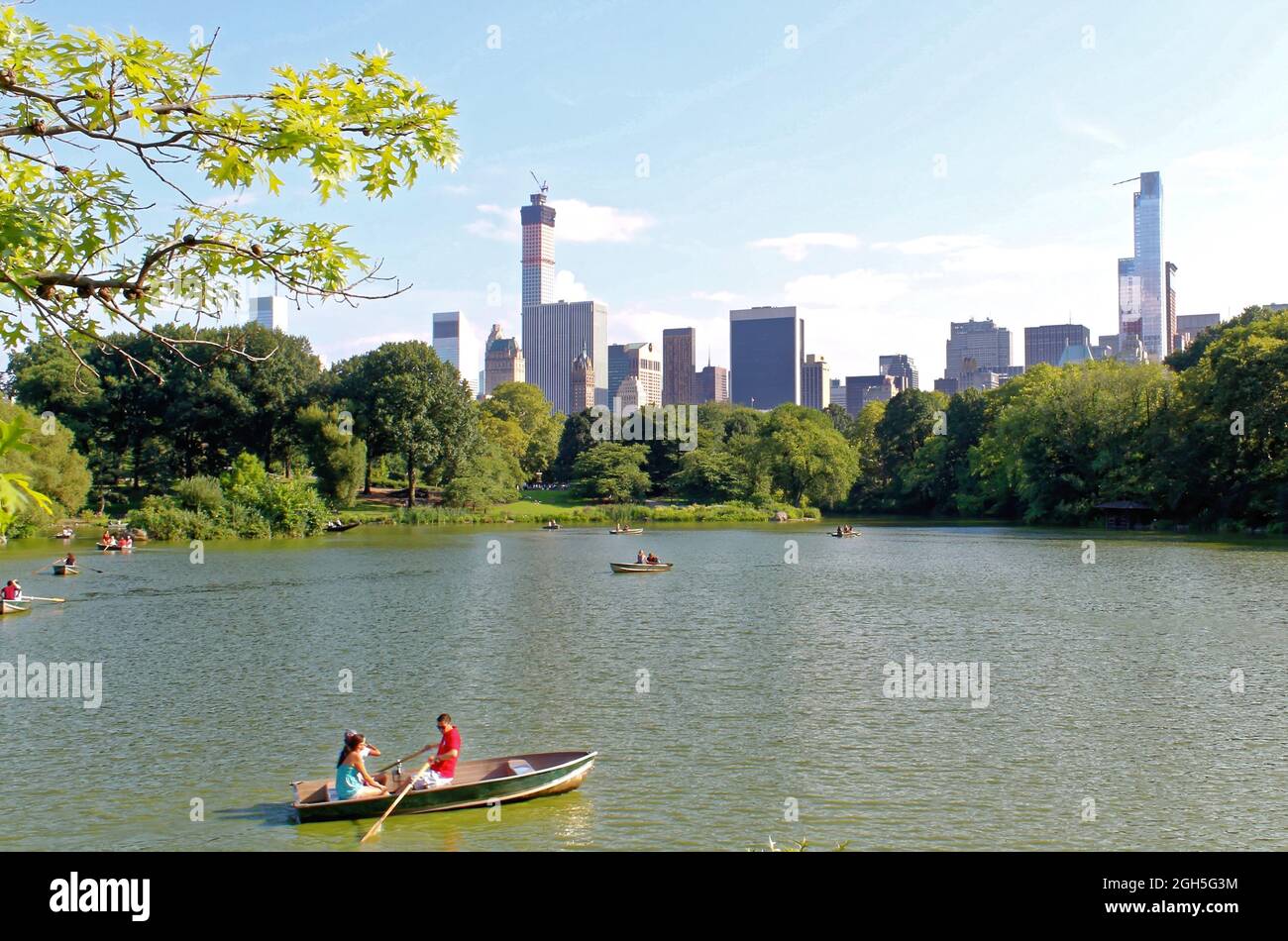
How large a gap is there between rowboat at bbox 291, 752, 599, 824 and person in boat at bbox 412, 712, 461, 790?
0.48 ft

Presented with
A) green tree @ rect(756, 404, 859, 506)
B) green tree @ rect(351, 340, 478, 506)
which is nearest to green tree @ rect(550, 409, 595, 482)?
green tree @ rect(756, 404, 859, 506)

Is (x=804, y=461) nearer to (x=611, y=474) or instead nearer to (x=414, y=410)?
(x=611, y=474)

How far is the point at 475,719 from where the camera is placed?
1825 cm

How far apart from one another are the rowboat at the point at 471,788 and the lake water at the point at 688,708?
0.74 ft

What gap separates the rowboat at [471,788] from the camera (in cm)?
1327

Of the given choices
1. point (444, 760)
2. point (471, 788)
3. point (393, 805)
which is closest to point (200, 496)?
point (444, 760)

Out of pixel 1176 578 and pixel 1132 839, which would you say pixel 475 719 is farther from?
pixel 1176 578

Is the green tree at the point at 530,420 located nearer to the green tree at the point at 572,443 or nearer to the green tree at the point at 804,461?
the green tree at the point at 572,443

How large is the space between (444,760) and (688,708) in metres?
6.20

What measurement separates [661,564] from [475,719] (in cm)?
2560

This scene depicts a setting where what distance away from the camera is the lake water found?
42.9 ft

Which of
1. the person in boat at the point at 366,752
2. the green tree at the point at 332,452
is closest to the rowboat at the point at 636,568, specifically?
the person in boat at the point at 366,752

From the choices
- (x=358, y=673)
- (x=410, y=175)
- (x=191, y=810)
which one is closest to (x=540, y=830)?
(x=191, y=810)

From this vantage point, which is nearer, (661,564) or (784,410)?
(661,564)
